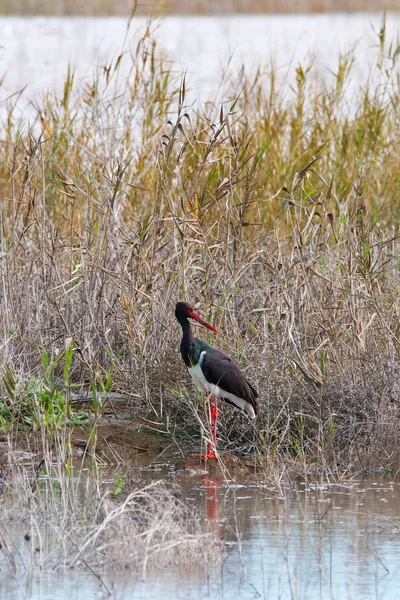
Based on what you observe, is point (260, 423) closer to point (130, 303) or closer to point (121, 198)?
point (130, 303)

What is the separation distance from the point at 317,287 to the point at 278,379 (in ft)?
2.53

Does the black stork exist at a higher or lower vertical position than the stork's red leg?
higher

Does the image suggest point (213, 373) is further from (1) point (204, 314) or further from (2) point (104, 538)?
(2) point (104, 538)

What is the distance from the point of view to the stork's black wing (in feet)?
20.5

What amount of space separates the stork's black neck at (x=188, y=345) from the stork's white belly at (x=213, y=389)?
0.12ft

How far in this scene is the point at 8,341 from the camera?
6637mm

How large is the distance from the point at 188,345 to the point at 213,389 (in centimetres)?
31

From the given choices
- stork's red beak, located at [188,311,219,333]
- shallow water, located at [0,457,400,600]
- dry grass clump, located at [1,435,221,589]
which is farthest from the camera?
stork's red beak, located at [188,311,219,333]

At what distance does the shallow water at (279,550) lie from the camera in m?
4.21

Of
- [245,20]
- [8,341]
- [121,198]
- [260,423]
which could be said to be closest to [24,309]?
[8,341]

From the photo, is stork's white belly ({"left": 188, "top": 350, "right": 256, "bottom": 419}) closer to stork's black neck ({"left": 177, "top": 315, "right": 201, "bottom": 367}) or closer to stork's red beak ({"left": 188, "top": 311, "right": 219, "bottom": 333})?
stork's black neck ({"left": 177, "top": 315, "right": 201, "bottom": 367})

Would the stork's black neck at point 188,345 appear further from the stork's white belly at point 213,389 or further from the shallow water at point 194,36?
the shallow water at point 194,36

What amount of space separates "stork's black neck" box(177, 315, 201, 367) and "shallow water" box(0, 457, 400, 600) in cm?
71

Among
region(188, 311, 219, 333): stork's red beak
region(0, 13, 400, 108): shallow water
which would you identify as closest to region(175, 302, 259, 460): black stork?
region(188, 311, 219, 333): stork's red beak
